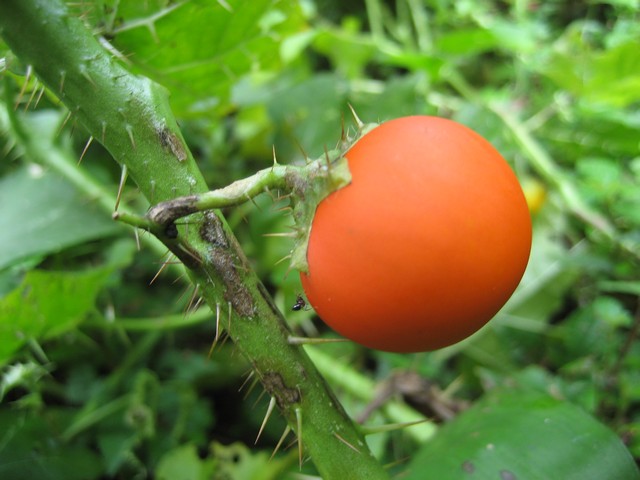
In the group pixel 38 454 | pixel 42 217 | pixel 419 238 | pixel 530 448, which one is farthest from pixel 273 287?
pixel 419 238

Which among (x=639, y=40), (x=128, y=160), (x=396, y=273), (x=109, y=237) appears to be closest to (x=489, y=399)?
(x=396, y=273)

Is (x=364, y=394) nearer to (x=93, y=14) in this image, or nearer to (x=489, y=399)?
(x=489, y=399)

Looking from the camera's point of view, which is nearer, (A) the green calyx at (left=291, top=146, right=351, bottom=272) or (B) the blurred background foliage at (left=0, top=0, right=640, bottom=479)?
(A) the green calyx at (left=291, top=146, right=351, bottom=272)

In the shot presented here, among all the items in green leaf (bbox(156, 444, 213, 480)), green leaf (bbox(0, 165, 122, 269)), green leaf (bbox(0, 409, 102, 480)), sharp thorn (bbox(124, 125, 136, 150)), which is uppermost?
sharp thorn (bbox(124, 125, 136, 150))

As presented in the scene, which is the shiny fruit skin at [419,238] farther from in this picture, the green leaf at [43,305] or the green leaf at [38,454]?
the green leaf at [38,454]

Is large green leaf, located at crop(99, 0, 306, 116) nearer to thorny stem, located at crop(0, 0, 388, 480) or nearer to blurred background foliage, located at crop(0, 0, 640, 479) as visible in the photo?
blurred background foliage, located at crop(0, 0, 640, 479)

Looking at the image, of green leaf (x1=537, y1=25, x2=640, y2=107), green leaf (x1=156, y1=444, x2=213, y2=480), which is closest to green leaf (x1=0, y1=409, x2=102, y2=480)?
green leaf (x1=156, y1=444, x2=213, y2=480)

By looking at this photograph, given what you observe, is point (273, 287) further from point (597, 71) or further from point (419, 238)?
point (419, 238)
